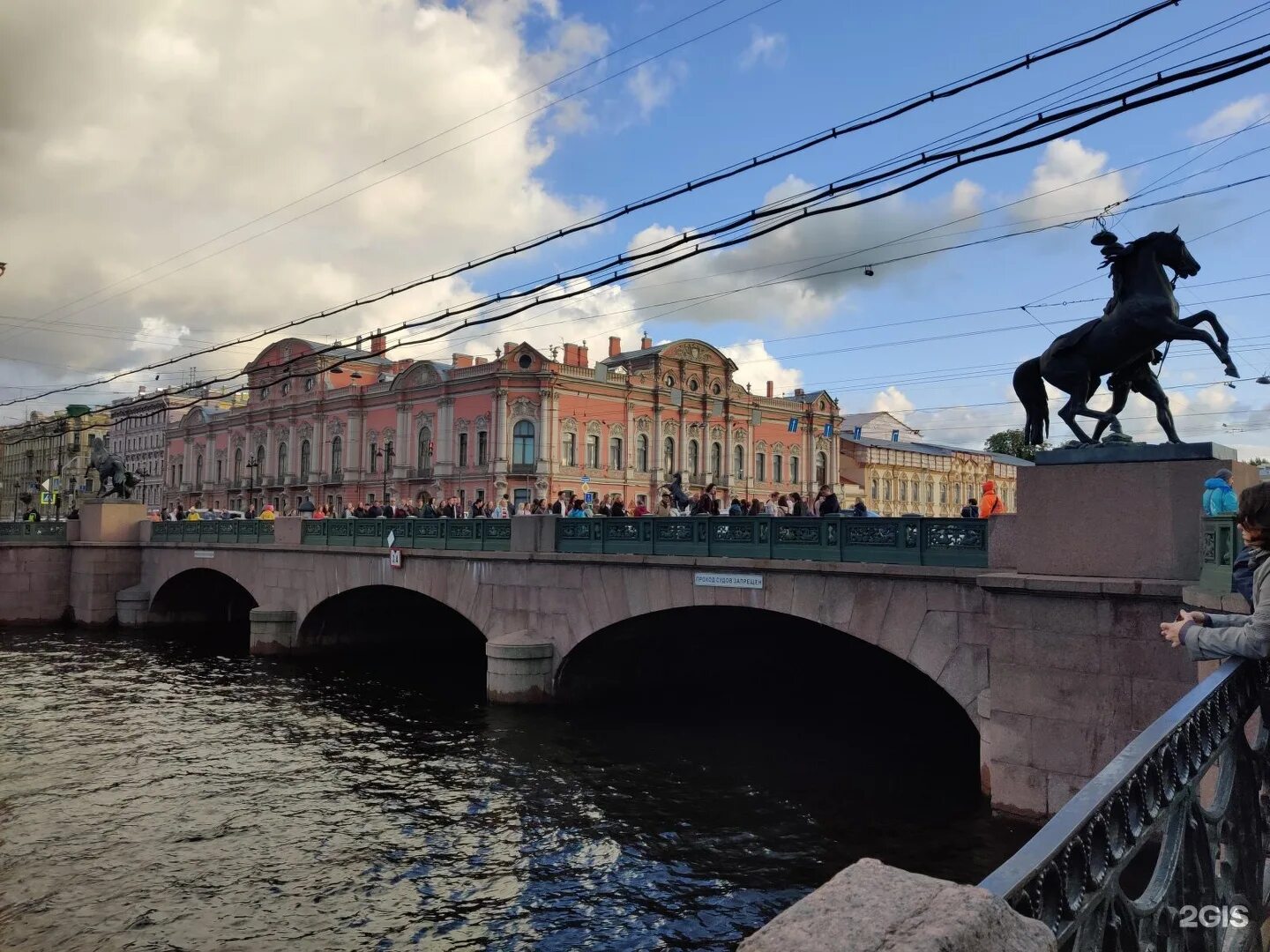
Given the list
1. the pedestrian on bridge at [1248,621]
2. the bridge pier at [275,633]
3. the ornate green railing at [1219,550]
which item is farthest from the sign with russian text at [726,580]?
the bridge pier at [275,633]

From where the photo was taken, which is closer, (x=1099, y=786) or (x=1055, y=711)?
(x=1099, y=786)

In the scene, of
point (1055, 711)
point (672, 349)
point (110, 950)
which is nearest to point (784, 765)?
point (1055, 711)

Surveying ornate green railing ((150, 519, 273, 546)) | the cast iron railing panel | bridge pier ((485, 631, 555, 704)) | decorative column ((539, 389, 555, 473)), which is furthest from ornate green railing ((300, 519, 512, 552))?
decorative column ((539, 389, 555, 473))

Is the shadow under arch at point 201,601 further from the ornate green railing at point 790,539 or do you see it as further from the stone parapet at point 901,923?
the stone parapet at point 901,923

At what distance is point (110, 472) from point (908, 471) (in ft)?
165

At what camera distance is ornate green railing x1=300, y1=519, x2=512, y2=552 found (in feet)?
59.5

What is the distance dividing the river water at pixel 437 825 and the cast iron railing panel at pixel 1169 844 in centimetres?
567

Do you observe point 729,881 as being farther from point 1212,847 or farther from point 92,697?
point 92,697

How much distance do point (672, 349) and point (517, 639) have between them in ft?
122

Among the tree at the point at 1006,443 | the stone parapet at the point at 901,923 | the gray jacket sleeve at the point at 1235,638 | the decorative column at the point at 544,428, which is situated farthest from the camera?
the tree at the point at 1006,443

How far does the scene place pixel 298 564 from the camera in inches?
928

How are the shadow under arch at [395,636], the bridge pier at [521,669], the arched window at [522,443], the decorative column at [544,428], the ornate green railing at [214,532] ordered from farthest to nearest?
1. the arched window at [522,443]
2. the decorative column at [544,428]
3. the ornate green railing at [214,532]
4. the shadow under arch at [395,636]
5. the bridge pier at [521,669]

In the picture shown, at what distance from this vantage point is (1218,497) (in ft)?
24.5

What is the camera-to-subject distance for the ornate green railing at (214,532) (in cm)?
2533
